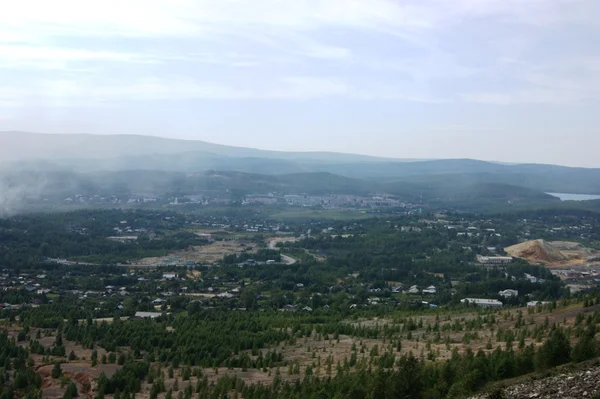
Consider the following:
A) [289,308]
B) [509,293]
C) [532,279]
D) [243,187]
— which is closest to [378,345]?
[289,308]

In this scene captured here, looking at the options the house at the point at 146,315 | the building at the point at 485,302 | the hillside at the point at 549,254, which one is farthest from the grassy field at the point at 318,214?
the house at the point at 146,315

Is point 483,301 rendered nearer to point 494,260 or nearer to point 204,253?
point 494,260

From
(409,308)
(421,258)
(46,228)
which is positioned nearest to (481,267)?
(421,258)

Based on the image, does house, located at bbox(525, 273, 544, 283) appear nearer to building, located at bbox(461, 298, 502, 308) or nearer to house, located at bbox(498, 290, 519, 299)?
house, located at bbox(498, 290, 519, 299)

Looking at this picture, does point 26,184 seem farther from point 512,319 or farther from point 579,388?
point 579,388

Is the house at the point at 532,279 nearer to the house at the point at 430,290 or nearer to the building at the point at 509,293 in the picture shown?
the building at the point at 509,293

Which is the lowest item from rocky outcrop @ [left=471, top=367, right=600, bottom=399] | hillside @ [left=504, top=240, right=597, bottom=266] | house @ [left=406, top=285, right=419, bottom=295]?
house @ [left=406, top=285, right=419, bottom=295]

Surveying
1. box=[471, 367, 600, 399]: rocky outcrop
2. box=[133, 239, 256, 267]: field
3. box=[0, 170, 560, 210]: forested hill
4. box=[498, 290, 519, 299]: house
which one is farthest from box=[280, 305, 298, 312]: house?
box=[0, 170, 560, 210]: forested hill

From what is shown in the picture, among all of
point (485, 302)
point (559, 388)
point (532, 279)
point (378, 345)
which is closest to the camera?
point (559, 388)

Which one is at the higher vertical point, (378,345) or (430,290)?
(378,345)
